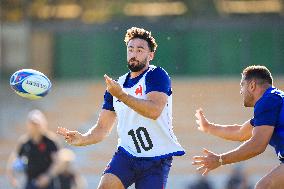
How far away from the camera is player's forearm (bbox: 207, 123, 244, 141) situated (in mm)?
8547

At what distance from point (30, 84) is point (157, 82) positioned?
1278mm

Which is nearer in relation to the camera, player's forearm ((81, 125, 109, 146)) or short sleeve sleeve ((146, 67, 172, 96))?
short sleeve sleeve ((146, 67, 172, 96))

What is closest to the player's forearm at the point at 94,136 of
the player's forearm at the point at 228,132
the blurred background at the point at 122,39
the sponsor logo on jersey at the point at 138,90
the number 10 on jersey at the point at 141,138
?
the number 10 on jersey at the point at 141,138

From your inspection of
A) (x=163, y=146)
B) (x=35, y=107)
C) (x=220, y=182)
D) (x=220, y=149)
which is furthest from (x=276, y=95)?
(x=35, y=107)

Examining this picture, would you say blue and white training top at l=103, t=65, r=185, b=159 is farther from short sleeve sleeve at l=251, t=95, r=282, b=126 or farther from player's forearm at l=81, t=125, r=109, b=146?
short sleeve sleeve at l=251, t=95, r=282, b=126

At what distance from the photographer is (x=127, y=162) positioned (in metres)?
8.06

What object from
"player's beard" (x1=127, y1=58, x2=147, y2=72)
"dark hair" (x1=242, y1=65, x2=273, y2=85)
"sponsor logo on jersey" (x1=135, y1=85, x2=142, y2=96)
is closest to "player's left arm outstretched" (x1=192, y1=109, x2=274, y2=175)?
"dark hair" (x1=242, y1=65, x2=273, y2=85)

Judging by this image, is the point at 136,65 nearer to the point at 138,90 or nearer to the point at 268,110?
the point at 138,90

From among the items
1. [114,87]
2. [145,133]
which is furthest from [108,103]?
[114,87]

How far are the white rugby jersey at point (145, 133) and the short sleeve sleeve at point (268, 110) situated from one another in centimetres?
79

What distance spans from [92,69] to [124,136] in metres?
17.8

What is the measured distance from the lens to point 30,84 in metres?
8.55

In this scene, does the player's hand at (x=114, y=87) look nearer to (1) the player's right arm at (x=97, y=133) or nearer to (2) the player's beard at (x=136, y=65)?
(2) the player's beard at (x=136, y=65)

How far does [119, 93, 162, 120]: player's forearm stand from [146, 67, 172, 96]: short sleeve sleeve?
0.22 metres
